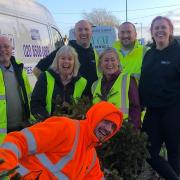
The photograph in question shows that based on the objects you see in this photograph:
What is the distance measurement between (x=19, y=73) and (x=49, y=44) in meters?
4.38

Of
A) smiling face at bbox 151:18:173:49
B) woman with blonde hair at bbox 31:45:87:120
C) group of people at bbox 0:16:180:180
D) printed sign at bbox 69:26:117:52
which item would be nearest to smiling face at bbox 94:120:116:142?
group of people at bbox 0:16:180:180

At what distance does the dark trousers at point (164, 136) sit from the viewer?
4.72m

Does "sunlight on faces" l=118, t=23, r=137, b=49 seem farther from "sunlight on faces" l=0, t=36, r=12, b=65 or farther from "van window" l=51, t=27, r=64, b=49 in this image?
"van window" l=51, t=27, r=64, b=49

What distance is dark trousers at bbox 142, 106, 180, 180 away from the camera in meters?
4.72

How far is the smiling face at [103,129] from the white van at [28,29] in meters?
3.86

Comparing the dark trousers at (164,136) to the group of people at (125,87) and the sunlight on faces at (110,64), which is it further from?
the sunlight on faces at (110,64)

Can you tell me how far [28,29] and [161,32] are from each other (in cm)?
364

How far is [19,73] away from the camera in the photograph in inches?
196

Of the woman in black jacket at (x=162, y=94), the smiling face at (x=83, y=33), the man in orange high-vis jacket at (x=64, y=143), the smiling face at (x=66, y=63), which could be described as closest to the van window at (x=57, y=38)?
the smiling face at (x=83, y=33)

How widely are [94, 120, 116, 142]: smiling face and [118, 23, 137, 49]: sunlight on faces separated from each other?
2114mm

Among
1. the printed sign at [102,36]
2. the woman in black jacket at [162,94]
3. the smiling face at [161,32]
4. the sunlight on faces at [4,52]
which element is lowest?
the printed sign at [102,36]

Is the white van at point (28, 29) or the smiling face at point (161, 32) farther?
the white van at point (28, 29)

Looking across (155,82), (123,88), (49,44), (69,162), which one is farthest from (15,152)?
(49,44)

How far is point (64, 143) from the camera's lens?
122 inches
